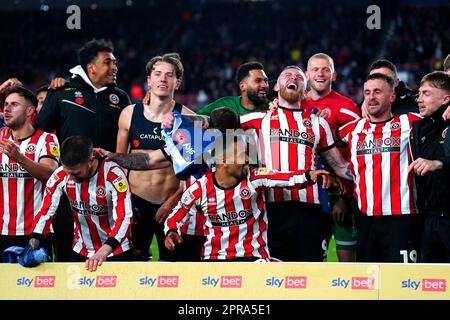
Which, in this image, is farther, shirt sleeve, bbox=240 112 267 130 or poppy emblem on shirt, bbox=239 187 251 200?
shirt sleeve, bbox=240 112 267 130

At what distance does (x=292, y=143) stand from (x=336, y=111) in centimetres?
69

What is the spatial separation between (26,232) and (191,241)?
132cm

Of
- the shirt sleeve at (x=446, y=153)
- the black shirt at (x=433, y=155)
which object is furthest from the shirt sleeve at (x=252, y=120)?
the shirt sleeve at (x=446, y=153)

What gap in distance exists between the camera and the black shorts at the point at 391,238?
223 inches

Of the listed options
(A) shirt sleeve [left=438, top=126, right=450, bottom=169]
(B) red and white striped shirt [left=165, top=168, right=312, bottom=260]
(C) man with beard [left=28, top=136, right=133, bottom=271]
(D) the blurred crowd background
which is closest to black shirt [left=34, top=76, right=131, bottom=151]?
(C) man with beard [left=28, top=136, right=133, bottom=271]

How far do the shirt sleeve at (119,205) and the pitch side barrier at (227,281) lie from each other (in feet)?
1.47

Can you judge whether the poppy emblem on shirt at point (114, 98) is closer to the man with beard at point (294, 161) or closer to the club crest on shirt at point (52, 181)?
the club crest on shirt at point (52, 181)

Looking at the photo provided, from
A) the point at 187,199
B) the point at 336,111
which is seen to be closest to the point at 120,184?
the point at 187,199

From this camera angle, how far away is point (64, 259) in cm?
656

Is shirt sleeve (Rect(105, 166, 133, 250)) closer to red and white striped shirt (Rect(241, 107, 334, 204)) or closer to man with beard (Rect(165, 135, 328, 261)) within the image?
man with beard (Rect(165, 135, 328, 261))

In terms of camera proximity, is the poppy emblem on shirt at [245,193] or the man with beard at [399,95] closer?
the poppy emblem on shirt at [245,193]

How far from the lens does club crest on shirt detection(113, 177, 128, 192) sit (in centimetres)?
564

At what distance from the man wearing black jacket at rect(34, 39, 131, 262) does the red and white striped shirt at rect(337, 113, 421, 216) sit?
208 centimetres
